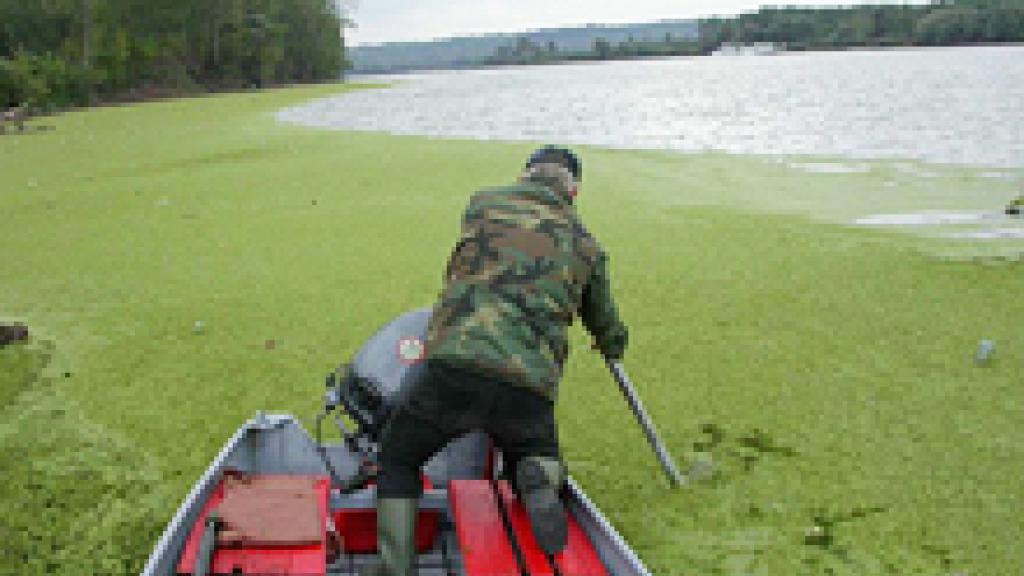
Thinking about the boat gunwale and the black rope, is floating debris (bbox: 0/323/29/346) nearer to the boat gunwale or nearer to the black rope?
the boat gunwale

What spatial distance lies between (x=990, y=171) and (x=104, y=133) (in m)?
13.6

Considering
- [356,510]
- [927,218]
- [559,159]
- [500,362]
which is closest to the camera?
[500,362]

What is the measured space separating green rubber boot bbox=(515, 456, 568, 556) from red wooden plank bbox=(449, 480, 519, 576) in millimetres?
107

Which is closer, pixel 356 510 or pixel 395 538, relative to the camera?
pixel 395 538

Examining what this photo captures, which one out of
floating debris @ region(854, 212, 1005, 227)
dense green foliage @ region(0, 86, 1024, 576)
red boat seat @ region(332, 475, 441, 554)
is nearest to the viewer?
red boat seat @ region(332, 475, 441, 554)

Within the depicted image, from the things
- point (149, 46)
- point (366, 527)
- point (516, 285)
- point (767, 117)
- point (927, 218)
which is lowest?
point (366, 527)

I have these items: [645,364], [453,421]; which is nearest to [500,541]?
[453,421]

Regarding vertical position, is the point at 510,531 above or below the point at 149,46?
below

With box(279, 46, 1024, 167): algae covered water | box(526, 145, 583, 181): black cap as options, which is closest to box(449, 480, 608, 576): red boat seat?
box(526, 145, 583, 181): black cap

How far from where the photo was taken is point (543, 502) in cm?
184

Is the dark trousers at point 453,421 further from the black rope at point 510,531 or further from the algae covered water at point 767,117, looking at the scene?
the algae covered water at point 767,117

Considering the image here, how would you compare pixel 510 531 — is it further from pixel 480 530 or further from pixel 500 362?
pixel 500 362

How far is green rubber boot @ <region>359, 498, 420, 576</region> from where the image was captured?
1.86 meters

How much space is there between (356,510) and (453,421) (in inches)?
17.3
